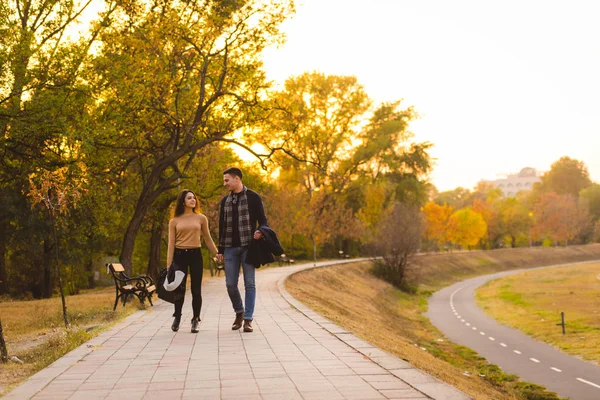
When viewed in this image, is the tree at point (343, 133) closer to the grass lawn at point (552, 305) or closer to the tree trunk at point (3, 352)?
the grass lawn at point (552, 305)

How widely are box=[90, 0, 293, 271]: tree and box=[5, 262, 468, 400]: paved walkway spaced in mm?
11950

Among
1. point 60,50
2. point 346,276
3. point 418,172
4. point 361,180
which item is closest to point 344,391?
point 60,50

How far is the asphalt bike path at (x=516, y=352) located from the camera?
20.7 meters

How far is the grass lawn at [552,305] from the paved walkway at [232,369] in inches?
720

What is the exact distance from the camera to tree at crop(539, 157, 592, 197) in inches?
5487

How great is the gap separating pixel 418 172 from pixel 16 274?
119ft

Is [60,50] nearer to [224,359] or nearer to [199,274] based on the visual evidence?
[199,274]

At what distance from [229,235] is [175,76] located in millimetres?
13412

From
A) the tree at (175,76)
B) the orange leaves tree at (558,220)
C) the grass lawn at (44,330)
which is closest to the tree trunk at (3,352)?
the grass lawn at (44,330)

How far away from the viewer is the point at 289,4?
2333 cm

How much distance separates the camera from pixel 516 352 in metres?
27.7

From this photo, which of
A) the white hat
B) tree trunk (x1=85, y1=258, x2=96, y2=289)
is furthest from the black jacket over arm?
tree trunk (x1=85, y1=258, x2=96, y2=289)

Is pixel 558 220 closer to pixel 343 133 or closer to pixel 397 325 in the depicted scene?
pixel 343 133

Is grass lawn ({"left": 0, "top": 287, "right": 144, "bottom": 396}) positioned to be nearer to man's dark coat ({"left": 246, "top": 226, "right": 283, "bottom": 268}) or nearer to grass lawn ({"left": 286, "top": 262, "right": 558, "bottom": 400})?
man's dark coat ({"left": 246, "top": 226, "right": 283, "bottom": 268})
